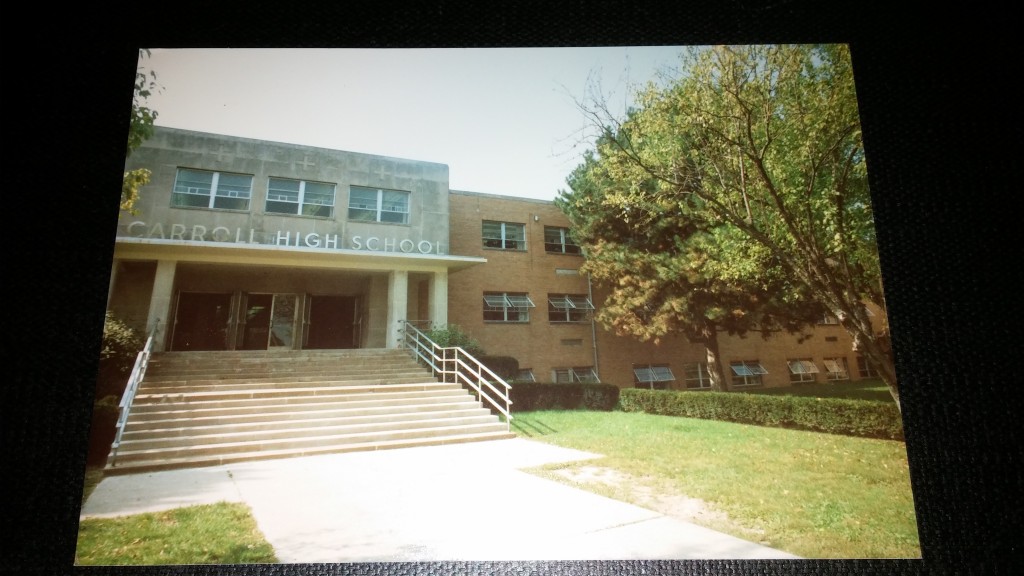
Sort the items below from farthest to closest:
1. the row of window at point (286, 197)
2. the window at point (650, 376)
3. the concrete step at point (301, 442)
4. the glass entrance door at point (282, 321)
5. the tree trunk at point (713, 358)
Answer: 1. the glass entrance door at point (282, 321)
2. the tree trunk at point (713, 358)
3. the window at point (650, 376)
4. the row of window at point (286, 197)
5. the concrete step at point (301, 442)

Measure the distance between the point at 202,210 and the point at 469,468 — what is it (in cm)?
380

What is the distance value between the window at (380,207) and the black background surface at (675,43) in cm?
238

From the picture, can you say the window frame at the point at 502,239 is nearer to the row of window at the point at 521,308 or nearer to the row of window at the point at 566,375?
the row of window at the point at 521,308

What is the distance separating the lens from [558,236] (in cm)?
507

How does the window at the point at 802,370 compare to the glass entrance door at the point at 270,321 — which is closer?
the window at the point at 802,370

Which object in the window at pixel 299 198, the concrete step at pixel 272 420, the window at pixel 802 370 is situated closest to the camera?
the concrete step at pixel 272 420

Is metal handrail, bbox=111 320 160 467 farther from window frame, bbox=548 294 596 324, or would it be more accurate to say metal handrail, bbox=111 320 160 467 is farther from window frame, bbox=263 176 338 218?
window frame, bbox=548 294 596 324

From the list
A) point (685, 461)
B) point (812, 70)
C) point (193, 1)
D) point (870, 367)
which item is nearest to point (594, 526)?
point (685, 461)

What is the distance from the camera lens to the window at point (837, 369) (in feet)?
9.59

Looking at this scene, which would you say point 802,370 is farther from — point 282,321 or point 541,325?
point 282,321

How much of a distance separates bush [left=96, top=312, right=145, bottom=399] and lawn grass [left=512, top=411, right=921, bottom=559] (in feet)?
10.4

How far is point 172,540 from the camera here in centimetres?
191

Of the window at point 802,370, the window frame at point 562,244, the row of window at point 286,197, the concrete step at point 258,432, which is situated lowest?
the concrete step at point 258,432

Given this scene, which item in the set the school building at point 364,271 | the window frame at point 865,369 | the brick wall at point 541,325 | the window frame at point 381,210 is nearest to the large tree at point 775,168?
the window frame at point 865,369
